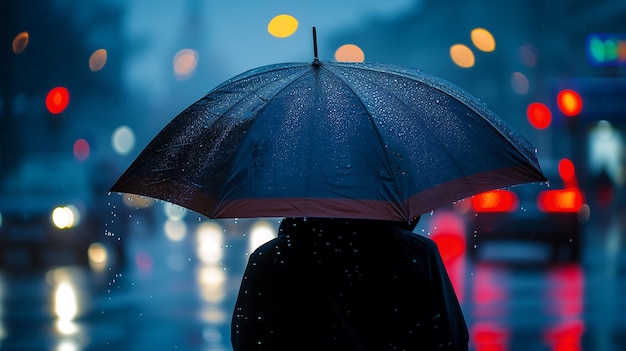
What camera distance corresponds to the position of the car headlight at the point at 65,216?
16.6m

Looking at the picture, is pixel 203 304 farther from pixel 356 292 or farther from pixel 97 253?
pixel 356 292

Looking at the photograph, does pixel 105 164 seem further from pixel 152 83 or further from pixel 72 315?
pixel 152 83

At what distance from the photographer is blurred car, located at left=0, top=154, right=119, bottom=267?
16672 millimetres

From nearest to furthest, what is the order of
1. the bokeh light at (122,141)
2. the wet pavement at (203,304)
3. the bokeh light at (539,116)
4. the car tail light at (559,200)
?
the wet pavement at (203,304)
the car tail light at (559,200)
the bokeh light at (539,116)
the bokeh light at (122,141)

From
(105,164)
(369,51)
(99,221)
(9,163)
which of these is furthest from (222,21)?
(99,221)

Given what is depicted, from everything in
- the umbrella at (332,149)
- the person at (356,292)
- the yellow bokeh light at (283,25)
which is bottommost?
the person at (356,292)

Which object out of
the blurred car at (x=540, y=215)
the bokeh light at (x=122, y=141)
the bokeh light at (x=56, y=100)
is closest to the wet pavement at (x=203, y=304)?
the blurred car at (x=540, y=215)

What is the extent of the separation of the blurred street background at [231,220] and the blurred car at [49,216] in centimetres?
3

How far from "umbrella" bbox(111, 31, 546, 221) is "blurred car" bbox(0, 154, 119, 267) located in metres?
13.5

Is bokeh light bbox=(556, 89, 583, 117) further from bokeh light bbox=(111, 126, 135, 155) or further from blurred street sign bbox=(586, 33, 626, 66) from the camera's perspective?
bokeh light bbox=(111, 126, 135, 155)

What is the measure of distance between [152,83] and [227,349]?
3166 centimetres

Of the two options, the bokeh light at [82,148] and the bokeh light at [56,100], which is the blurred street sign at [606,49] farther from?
the bokeh light at [82,148]

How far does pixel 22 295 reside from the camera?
13.2 meters

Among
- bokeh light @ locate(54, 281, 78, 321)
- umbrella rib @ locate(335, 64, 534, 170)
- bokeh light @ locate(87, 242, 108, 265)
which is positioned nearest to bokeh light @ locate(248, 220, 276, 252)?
bokeh light @ locate(87, 242, 108, 265)
